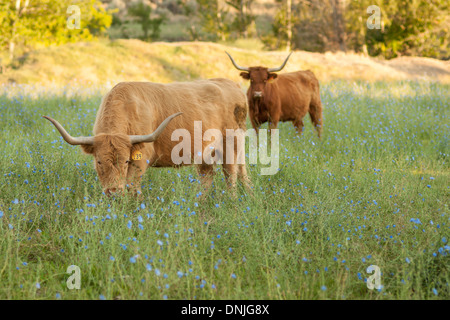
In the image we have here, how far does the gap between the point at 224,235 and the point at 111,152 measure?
139 cm

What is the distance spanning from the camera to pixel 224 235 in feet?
12.5

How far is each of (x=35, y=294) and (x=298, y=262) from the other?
1979mm

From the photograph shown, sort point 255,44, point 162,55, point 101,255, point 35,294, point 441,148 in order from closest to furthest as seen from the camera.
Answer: point 35,294
point 101,255
point 441,148
point 162,55
point 255,44

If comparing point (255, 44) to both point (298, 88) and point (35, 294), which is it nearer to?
point (298, 88)

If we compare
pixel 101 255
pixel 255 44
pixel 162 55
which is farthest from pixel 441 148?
pixel 255 44

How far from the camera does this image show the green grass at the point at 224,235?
310 centimetres

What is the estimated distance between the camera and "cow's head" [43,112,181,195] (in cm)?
420

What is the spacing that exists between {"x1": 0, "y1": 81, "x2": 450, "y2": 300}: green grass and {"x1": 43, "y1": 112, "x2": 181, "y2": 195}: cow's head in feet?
0.59

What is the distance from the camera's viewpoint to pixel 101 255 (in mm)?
→ 3359
